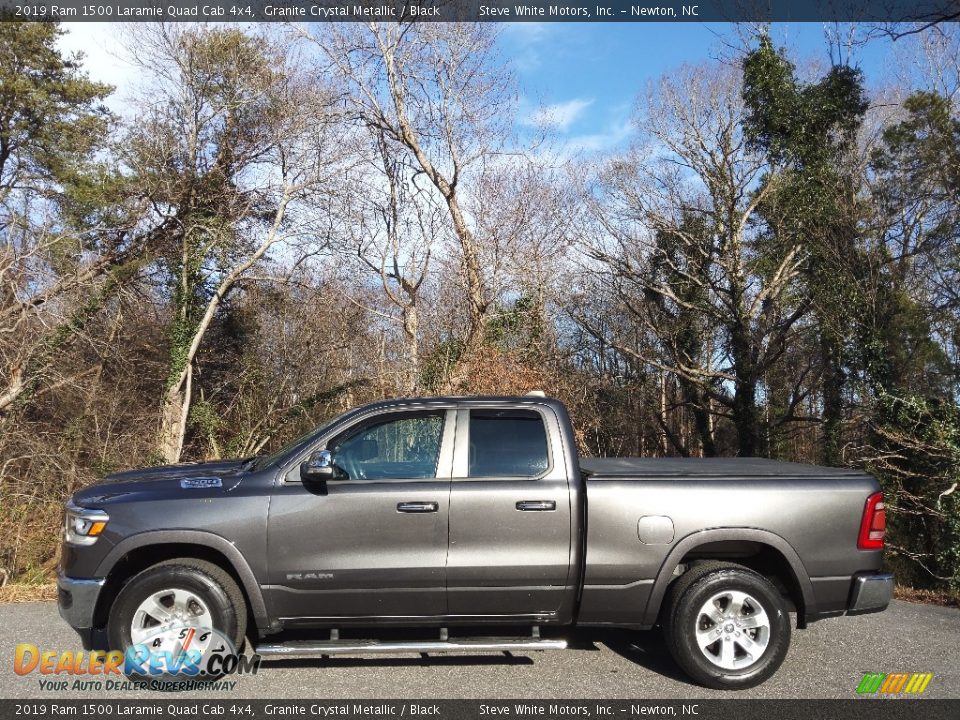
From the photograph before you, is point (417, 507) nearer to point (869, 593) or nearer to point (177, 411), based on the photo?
point (869, 593)

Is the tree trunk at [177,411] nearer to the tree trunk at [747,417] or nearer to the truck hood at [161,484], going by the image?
the truck hood at [161,484]

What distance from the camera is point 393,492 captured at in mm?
5047

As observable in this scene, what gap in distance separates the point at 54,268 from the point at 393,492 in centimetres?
1424

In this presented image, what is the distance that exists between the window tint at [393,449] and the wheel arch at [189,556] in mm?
872

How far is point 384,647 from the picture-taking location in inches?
187

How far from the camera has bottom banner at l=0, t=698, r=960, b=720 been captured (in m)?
4.50

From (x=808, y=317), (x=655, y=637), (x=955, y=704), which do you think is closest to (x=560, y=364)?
(x=808, y=317)

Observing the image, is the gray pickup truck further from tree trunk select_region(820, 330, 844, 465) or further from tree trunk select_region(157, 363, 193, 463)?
tree trunk select_region(157, 363, 193, 463)

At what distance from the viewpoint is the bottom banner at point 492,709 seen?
177 inches

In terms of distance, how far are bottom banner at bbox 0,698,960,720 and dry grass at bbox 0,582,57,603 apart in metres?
3.21

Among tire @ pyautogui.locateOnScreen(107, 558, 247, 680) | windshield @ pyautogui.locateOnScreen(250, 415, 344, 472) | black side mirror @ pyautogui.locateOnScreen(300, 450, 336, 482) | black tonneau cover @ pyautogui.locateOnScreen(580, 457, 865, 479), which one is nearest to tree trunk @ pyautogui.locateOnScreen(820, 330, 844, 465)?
black tonneau cover @ pyautogui.locateOnScreen(580, 457, 865, 479)

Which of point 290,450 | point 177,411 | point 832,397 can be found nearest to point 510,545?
point 290,450

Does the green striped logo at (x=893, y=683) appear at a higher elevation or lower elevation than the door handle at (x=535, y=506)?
lower

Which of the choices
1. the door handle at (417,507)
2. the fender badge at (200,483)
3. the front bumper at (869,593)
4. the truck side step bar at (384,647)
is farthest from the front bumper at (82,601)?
the front bumper at (869,593)
